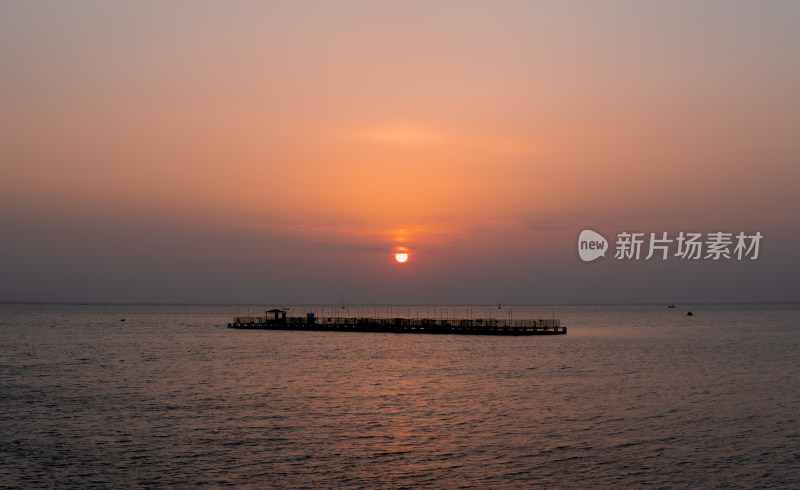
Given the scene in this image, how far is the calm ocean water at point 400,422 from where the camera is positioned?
33969mm

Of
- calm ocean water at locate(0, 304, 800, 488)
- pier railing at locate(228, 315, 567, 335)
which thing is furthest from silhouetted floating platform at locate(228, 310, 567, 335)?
calm ocean water at locate(0, 304, 800, 488)

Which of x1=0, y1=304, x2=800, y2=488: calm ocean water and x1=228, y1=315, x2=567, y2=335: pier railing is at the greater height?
x1=228, y1=315, x2=567, y2=335: pier railing

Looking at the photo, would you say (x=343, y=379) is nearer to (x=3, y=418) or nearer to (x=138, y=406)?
(x=138, y=406)

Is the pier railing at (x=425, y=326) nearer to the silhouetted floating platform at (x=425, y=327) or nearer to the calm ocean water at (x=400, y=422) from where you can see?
the silhouetted floating platform at (x=425, y=327)

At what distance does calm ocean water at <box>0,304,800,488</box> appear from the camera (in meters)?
34.0

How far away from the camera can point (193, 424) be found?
4534 cm

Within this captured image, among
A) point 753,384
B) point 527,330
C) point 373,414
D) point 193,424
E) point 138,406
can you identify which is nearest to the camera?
point 193,424

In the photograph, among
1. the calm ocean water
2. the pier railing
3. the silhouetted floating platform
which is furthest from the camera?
the pier railing

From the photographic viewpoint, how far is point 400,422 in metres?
46.2

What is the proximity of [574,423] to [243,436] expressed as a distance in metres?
20.2

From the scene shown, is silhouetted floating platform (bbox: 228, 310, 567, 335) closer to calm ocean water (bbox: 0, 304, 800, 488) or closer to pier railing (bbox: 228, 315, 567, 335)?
pier railing (bbox: 228, 315, 567, 335)

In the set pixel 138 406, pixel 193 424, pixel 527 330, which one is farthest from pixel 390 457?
pixel 527 330

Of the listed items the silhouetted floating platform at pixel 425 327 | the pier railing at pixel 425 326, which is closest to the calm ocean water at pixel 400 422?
the silhouetted floating platform at pixel 425 327

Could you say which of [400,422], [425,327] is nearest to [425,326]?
[425,327]
